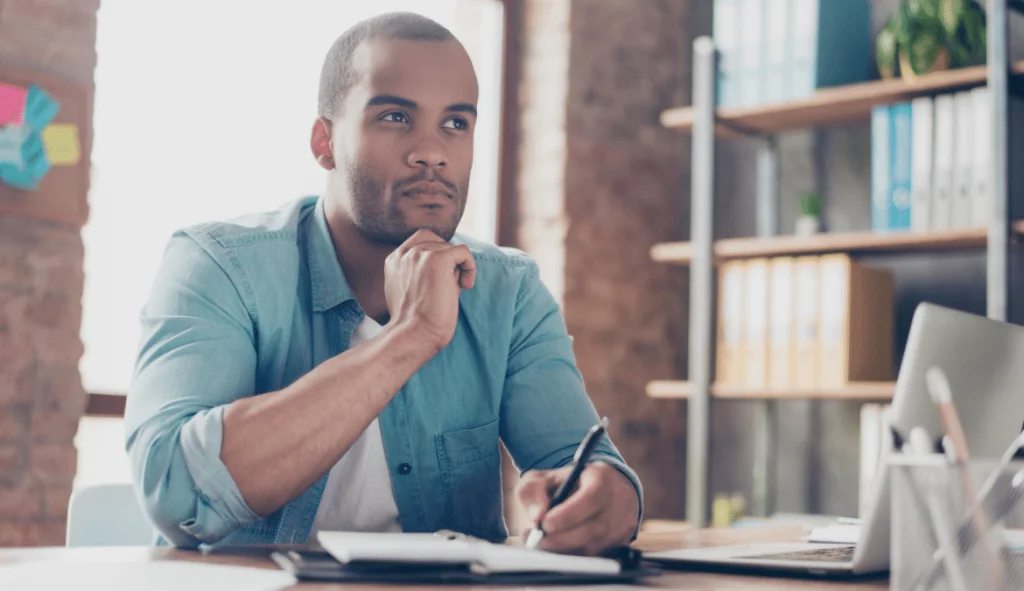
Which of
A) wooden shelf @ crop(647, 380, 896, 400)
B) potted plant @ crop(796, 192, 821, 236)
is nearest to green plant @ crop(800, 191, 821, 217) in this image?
potted plant @ crop(796, 192, 821, 236)

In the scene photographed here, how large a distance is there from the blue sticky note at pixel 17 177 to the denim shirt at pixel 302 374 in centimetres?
118

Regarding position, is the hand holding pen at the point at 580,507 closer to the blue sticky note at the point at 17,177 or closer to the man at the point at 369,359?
the man at the point at 369,359

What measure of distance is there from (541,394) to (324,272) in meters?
0.34

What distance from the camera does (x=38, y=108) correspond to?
260 cm

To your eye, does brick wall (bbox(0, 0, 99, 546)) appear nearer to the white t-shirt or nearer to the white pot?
the white t-shirt

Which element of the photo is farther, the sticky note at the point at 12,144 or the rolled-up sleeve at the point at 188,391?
the sticky note at the point at 12,144

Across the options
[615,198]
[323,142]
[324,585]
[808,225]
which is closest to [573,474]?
[324,585]

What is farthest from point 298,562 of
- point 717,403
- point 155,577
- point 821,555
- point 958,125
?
point 717,403

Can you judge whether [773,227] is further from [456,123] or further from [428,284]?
[428,284]

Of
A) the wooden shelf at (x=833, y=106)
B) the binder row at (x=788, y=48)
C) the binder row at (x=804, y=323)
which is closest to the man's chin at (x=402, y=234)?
the binder row at (x=804, y=323)

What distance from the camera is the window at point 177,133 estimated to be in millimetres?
2834

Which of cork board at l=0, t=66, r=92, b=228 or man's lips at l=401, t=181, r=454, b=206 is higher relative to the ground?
cork board at l=0, t=66, r=92, b=228

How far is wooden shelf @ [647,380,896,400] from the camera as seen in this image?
2.79 m

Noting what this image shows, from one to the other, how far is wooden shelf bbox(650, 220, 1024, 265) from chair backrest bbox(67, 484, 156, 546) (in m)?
2.01
